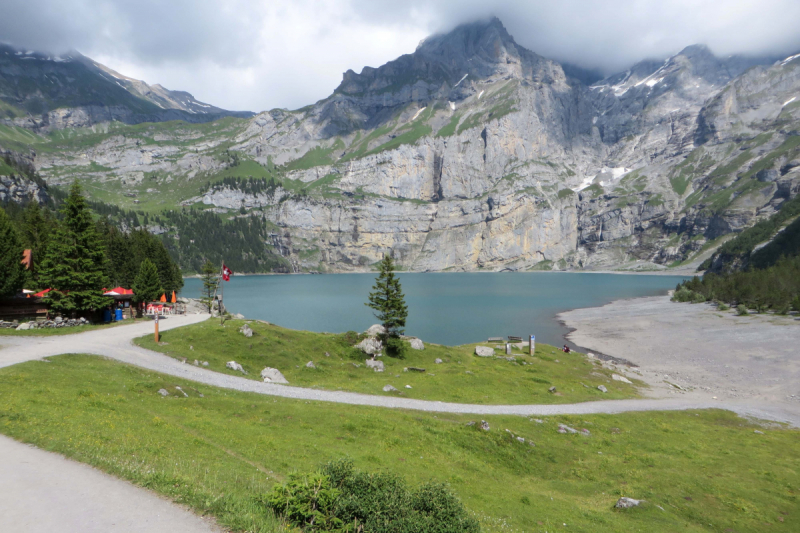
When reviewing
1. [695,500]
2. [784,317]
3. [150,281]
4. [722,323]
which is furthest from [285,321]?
[784,317]

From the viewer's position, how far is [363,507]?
8.22m

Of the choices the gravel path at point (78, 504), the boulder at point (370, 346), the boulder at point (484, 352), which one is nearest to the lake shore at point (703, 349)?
the boulder at point (484, 352)

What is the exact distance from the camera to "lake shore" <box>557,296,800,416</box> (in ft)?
135

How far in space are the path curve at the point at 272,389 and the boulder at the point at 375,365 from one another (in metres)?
7.88

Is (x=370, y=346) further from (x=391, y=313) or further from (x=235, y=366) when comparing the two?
(x=235, y=366)

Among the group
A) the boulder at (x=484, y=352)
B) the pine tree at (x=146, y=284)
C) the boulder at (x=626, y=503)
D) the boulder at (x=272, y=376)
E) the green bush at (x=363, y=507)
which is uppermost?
the pine tree at (x=146, y=284)

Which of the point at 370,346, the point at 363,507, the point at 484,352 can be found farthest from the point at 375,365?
the point at 363,507

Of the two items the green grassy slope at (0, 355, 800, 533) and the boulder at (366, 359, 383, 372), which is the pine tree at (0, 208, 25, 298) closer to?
the green grassy slope at (0, 355, 800, 533)

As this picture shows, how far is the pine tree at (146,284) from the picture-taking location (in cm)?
5328

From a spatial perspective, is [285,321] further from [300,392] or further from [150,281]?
[300,392]

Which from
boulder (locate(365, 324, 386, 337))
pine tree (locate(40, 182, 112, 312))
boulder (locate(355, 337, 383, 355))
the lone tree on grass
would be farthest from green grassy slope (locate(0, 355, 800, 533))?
pine tree (locate(40, 182, 112, 312))

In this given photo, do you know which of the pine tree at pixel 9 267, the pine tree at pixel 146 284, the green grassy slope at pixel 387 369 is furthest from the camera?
the pine tree at pixel 146 284

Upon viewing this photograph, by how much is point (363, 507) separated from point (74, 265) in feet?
146

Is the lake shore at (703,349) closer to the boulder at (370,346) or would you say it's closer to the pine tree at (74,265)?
the boulder at (370,346)
